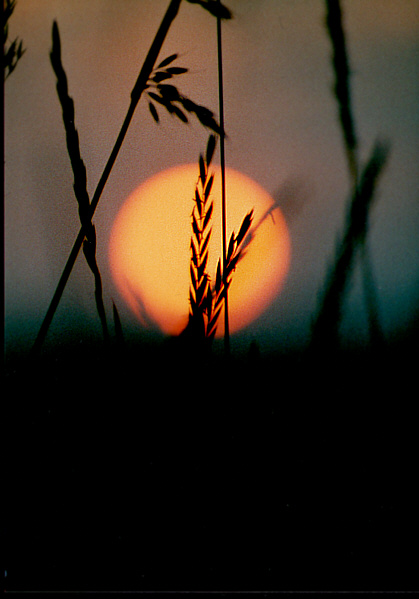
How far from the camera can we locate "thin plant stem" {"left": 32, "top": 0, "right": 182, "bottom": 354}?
70 cm

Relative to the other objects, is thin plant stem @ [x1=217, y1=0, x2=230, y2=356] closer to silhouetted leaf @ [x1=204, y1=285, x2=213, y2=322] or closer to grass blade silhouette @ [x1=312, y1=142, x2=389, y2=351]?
silhouetted leaf @ [x1=204, y1=285, x2=213, y2=322]

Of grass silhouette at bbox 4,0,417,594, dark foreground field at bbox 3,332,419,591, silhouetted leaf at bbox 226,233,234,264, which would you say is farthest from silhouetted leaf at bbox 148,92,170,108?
dark foreground field at bbox 3,332,419,591

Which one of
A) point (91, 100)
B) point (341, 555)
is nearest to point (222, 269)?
point (91, 100)

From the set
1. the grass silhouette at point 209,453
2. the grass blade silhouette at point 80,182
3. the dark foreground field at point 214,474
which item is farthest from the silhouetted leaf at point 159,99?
the dark foreground field at point 214,474

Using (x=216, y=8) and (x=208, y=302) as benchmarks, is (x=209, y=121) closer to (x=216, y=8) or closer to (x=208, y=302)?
(x=216, y=8)

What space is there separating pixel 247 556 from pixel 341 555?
14cm

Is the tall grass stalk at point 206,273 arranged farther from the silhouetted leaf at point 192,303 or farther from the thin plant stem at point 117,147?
the thin plant stem at point 117,147

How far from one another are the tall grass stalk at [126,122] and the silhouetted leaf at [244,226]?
162mm

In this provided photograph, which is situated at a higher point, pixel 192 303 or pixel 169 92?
pixel 169 92

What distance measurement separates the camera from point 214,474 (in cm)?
68

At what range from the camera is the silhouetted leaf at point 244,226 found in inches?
27.0

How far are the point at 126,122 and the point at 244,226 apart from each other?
252 mm

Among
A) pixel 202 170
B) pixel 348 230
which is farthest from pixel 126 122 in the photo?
pixel 348 230

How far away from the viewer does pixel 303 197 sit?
69cm
